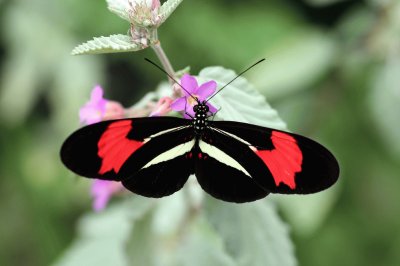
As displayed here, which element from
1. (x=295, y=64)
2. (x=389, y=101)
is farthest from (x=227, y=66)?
(x=389, y=101)

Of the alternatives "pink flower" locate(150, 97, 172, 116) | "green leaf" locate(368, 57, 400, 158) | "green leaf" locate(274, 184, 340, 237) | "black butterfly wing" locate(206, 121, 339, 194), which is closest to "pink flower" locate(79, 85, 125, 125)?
"pink flower" locate(150, 97, 172, 116)

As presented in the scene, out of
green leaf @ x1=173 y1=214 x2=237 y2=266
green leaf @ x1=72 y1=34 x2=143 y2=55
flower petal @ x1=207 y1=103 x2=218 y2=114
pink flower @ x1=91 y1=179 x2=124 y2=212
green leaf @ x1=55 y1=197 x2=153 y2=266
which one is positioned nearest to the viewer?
green leaf @ x1=72 y1=34 x2=143 y2=55

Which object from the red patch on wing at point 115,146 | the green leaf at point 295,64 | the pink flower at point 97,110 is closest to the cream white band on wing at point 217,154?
the red patch on wing at point 115,146

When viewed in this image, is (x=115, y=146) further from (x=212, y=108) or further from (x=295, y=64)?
(x=295, y=64)

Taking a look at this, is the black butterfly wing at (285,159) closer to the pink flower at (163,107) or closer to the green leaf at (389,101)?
the pink flower at (163,107)

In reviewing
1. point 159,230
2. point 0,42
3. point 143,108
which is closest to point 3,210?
point 0,42

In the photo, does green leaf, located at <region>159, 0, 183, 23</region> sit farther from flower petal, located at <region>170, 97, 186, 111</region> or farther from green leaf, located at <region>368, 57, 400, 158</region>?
green leaf, located at <region>368, 57, 400, 158</region>
